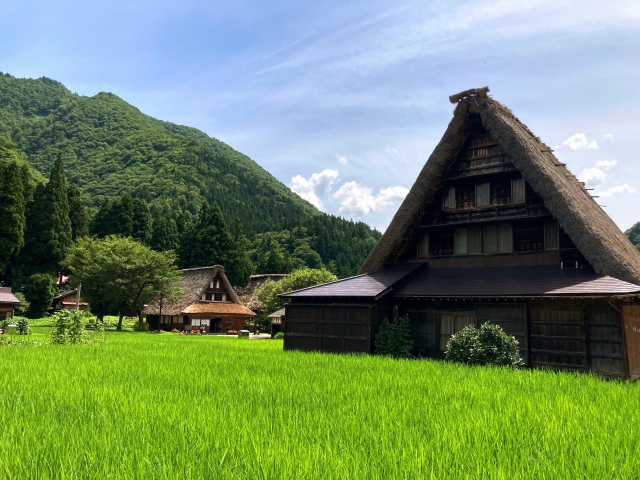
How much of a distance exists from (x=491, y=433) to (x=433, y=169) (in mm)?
11597

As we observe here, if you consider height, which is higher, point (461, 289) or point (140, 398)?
point (461, 289)

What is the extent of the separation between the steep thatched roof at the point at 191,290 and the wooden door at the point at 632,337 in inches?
1104

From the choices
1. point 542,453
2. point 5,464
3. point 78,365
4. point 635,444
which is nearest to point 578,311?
point 635,444

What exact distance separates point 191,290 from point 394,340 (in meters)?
25.1

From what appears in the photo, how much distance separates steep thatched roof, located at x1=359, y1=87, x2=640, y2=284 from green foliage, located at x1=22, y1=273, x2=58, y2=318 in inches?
999

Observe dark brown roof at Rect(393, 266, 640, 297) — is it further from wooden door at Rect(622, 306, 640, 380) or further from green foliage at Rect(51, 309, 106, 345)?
green foliage at Rect(51, 309, 106, 345)

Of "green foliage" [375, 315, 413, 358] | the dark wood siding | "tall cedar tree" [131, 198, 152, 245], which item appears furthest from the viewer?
"tall cedar tree" [131, 198, 152, 245]

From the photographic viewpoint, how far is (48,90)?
12288 cm

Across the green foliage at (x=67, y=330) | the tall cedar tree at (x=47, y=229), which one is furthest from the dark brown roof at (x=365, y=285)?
the tall cedar tree at (x=47, y=229)

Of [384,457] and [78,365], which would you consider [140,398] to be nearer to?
[384,457]

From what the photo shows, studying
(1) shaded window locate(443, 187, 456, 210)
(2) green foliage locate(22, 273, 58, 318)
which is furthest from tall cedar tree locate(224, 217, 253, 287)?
(1) shaded window locate(443, 187, 456, 210)

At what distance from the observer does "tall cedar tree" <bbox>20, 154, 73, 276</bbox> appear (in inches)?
1293

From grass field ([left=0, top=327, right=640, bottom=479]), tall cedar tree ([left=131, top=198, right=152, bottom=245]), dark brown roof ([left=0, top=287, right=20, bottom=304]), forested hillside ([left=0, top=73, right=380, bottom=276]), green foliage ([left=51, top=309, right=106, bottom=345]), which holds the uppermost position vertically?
forested hillside ([left=0, top=73, right=380, bottom=276])

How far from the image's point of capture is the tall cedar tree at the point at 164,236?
1904 inches
